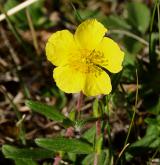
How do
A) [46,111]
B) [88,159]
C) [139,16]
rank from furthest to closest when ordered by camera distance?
[139,16] < [88,159] < [46,111]

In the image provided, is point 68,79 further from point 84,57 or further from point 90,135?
point 90,135

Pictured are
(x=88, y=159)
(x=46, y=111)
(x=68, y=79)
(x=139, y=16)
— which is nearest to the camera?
(x=68, y=79)

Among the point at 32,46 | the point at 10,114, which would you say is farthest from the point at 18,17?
the point at 10,114

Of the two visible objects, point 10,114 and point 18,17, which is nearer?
point 10,114

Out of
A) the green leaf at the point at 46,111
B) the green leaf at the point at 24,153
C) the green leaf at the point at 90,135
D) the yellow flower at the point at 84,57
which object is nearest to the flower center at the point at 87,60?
the yellow flower at the point at 84,57

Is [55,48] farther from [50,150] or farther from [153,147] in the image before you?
[153,147]

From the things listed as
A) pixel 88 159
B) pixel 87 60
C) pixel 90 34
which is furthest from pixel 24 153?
pixel 90 34

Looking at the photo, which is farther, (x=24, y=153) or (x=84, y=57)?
(x=24, y=153)

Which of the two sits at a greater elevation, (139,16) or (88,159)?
(139,16)
